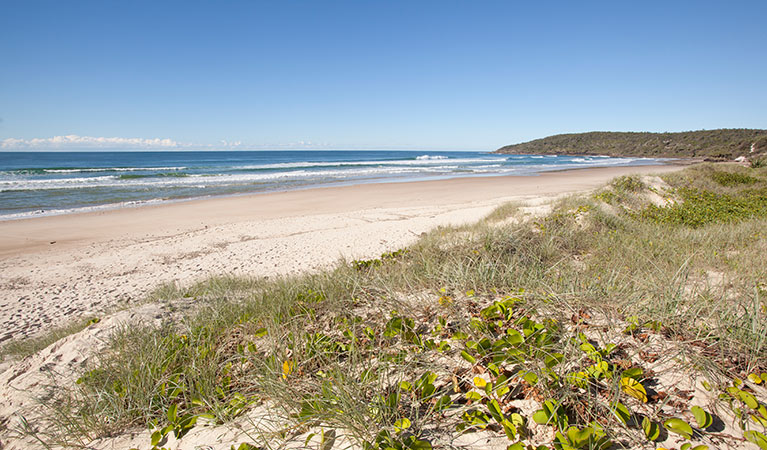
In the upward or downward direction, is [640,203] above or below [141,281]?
above

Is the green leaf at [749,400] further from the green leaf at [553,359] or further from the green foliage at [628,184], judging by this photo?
the green foliage at [628,184]

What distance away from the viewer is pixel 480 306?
277cm

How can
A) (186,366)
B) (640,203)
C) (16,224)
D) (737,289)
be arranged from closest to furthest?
(186,366) < (737,289) < (640,203) < (16,224)

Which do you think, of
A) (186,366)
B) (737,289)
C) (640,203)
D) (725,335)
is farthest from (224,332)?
(640,203)

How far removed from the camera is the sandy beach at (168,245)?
19.4ft

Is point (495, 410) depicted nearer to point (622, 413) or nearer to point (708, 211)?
point (622, 413)

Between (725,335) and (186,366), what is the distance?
11.4 feet

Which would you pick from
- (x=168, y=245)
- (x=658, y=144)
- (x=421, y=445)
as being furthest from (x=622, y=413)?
(x=658, y=144)

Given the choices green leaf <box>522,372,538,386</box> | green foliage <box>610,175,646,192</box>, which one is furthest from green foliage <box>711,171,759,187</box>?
green leaf <box>522,372,538,386</box>

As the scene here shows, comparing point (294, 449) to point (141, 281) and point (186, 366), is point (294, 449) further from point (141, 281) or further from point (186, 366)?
point (141, 281)

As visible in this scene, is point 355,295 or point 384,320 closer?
point 384,320

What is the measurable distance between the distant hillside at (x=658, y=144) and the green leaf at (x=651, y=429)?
52818mm

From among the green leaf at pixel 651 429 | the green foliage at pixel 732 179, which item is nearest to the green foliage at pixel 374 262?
the green leaf at pixel 651 429

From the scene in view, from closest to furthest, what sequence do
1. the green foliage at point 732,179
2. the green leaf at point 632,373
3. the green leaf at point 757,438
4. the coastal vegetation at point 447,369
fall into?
1. the green leaf at point 757,438
2. the coastal vegetation at point 447,369
3. the green leaf at point 632,373
4. the green foliage at point 732,179
